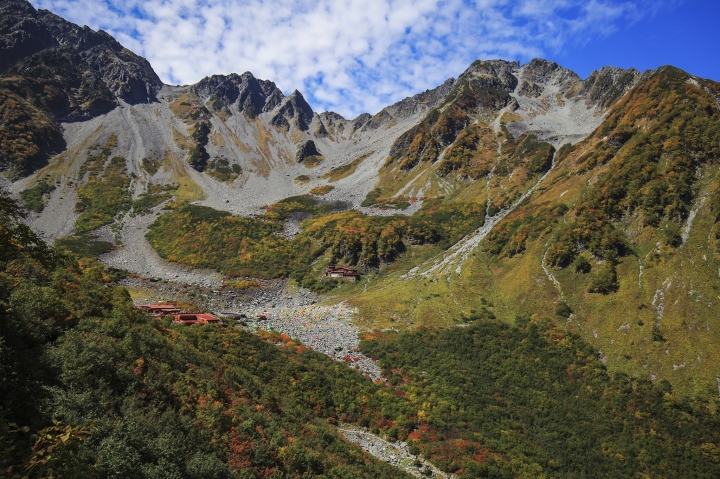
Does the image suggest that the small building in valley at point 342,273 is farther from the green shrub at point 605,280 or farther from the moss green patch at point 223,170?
the moss green patch at point 223,170

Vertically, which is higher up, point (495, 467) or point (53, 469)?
point (53, 469)

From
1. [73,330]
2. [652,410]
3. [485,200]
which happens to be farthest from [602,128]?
[73,330]

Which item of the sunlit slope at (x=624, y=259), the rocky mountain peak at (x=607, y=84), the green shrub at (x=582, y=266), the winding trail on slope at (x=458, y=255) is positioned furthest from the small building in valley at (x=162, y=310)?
the rocky mountain peak at (x=607, y=84)

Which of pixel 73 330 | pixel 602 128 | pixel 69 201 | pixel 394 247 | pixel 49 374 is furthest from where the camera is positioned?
pixel 69 201

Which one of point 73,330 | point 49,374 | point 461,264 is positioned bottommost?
point 49,374

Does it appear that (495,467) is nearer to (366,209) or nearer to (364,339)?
(364,339)

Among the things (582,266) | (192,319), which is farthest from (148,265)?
(582,266)

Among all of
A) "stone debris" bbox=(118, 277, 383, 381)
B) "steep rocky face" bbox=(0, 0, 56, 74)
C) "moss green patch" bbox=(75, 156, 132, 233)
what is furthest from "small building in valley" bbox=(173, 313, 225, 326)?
"steep rocky face" bbox=(0, 0, 56, 74)
